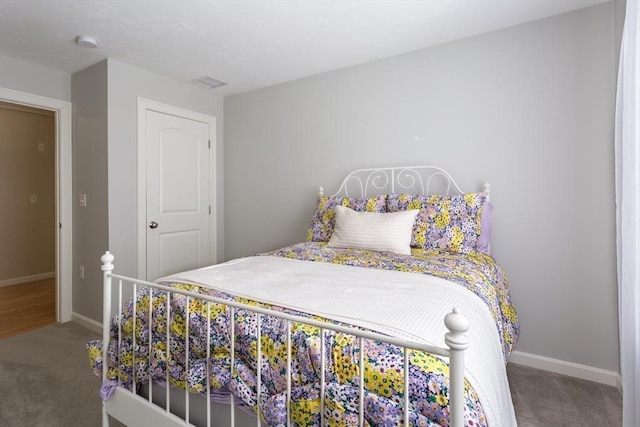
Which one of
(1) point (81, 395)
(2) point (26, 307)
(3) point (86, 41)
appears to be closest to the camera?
(1) point (81, 395)

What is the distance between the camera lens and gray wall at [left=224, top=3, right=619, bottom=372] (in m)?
2.05

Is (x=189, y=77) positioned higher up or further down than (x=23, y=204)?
higher up

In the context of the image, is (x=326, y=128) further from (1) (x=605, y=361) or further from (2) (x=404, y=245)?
(1) (x=605, y=361)

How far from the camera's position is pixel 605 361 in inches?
80.8

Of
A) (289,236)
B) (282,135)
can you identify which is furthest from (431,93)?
(289,236)

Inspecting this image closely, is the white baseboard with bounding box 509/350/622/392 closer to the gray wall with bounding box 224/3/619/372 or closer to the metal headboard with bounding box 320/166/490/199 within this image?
the gray wall with bounding box 224/3/619/372

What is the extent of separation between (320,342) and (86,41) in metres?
2.77

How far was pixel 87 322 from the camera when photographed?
9.89 ft

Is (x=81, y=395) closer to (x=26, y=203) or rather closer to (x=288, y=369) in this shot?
(x=288, y=369)

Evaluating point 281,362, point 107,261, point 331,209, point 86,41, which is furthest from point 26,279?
point 281,362

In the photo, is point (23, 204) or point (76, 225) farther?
point (23, 204)

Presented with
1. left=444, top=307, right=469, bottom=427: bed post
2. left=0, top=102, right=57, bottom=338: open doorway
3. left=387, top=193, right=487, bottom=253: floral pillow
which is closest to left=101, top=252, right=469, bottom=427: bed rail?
left=444, top=307, right=469, bottom=427: bed post

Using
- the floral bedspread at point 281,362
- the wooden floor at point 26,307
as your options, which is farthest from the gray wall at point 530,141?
the wooden floor at point 26,307

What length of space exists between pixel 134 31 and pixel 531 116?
2.79 m
